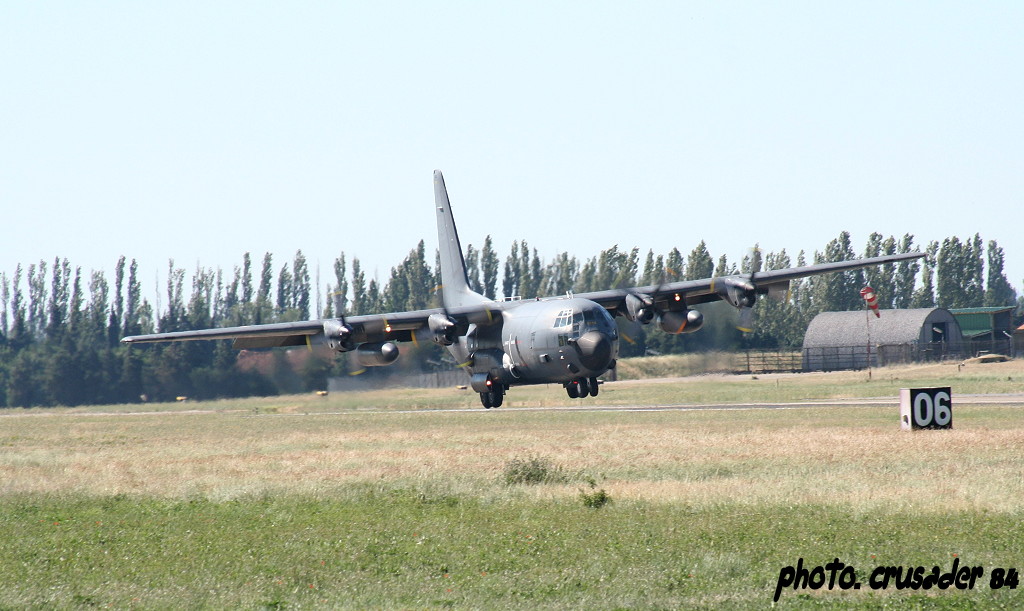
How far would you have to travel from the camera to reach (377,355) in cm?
4991

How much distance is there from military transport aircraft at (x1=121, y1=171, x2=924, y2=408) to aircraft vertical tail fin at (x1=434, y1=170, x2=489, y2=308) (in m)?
0.62

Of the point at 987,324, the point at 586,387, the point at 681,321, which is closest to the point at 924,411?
the point at 681,321

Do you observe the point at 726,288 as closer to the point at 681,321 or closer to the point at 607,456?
the point at 681,321

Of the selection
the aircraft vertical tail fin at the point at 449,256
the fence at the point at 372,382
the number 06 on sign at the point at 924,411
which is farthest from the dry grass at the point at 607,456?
the aircraft vertical tail fin at the point at 449,256

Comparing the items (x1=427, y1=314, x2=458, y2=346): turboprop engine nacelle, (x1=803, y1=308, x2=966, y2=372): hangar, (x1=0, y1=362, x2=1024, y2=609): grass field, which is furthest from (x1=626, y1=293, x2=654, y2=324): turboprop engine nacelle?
(x1=803, y1=308, x2=966, y2=372): hangar

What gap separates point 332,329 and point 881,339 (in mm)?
74639

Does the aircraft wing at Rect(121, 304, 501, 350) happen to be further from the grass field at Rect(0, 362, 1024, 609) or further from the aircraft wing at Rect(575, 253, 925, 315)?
the grass field at Rect(0, 362, 1024, 609)

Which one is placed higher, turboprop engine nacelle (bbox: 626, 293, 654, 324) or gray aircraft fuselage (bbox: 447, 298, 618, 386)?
turboprop engine nacelle (bbox: 626, 293, 654, 324)

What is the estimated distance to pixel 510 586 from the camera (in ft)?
45.1

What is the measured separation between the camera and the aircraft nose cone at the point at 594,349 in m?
43.2

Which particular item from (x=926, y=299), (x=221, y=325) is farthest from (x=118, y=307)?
(x=926, y=299)

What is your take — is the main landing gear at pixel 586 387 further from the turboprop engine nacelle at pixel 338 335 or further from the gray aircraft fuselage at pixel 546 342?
the turboprop engine nacelle at pixel 338 335

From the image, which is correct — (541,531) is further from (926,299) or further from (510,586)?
(926,299)

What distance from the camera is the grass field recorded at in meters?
13.7
